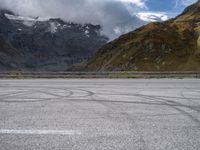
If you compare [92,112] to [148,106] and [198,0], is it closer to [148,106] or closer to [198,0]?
[148,106]

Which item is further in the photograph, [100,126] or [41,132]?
[100,126]

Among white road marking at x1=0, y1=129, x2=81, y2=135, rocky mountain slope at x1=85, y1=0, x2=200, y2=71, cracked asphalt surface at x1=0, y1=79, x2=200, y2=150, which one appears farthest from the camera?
rocky mountain slope at x1=85, y1=0, x2=200, y2=71

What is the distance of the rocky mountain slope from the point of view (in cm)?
8712

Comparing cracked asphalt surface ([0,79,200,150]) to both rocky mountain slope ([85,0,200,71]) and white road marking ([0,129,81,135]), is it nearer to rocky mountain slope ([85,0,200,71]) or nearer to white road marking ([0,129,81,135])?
white road marking ([0,129,81,135])

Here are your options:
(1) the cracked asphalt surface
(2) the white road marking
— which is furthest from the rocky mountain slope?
(2) the white road marking

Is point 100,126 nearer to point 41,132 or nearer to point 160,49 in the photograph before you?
point 41,132

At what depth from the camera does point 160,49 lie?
9475 centimetres

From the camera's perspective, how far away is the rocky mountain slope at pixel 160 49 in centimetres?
8712

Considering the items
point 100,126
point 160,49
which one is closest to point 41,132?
point 100,126

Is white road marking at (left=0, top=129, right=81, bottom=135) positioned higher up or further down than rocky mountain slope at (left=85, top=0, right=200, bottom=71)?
further down

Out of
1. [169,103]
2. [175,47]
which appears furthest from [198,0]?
[169,103]

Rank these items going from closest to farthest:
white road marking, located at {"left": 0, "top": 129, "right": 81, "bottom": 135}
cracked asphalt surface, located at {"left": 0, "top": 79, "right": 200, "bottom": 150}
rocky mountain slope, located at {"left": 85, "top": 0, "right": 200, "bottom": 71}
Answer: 1. cracked asphalt surface, located at {"left": 0, "top": 79, "right": 200, "bottom": 150}
2. white road marking, located at {"left": 0, "top": 129, "right": 81, "bottom": 135}
3. rocky mountain slope, located at {"left": 85, "top": 0, "right": 200, "bottom": 71}

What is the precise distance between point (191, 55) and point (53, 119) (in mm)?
82321

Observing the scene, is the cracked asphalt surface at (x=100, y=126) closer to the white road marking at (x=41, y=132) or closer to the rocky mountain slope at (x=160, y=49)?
the white road marking at (x=41, y=132)
